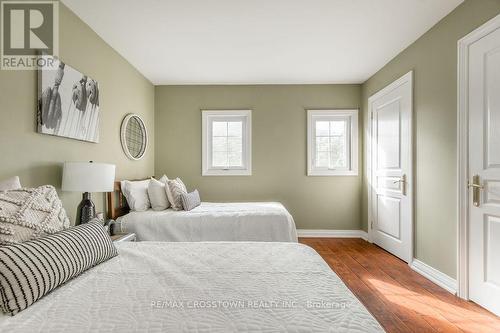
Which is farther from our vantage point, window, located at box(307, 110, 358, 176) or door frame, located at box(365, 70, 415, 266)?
window, located at box(307, 110, 358, 176)

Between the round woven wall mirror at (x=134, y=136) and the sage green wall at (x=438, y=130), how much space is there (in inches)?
134

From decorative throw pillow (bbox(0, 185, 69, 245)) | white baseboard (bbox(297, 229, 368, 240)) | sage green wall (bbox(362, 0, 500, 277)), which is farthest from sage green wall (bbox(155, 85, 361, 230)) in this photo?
decorative throw pillow (bbox(0, 185, 69, 245))

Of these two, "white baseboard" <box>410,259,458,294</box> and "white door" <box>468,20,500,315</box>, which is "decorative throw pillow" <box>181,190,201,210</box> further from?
"white door" <box>468,20,500,315</box>

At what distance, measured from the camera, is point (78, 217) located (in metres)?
2.45

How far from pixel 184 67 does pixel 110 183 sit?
6.88 ft

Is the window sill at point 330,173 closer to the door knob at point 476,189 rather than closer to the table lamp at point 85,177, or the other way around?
the door knob at point 476,189

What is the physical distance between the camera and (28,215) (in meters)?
1.38

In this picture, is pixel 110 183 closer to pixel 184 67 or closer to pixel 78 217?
pixel 78 217

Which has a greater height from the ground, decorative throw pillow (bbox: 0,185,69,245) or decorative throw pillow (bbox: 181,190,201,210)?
decorative throw pillow (bbox: 0,185,69,245)

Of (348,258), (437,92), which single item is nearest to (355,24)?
(437,92)

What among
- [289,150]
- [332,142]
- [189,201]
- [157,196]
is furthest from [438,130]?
[157,196]

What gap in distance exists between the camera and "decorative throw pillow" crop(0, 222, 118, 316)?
961 mm

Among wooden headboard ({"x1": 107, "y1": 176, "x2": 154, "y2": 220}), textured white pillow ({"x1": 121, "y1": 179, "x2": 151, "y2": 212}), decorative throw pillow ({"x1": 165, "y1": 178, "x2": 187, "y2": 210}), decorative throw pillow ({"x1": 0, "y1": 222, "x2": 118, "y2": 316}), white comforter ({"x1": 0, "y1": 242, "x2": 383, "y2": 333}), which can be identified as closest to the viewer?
white comforter ({"x1": 0, "y1": 242, "x2": 383, "y2": 333})

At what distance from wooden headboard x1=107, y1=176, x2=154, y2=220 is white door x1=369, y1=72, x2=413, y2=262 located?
3.29 m
